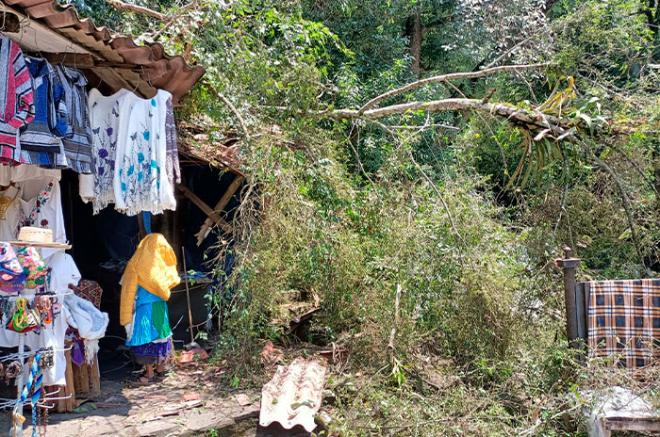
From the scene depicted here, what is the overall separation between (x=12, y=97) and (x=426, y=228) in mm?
3860

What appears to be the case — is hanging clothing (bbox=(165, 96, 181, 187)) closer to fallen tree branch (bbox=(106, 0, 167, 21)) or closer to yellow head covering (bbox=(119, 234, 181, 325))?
yellow head covering (bbox=(119, 234, 181, 325))

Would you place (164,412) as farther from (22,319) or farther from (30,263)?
(30,263)

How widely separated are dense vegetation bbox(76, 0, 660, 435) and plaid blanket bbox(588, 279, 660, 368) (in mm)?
367

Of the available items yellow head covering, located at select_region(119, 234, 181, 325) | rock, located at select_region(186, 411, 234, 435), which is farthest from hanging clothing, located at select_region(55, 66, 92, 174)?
rock, located at select_region(186, 411, 234, 435)

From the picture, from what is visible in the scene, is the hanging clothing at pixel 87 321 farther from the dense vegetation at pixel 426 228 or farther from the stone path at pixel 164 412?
the dense vegetation at pixel 426 228

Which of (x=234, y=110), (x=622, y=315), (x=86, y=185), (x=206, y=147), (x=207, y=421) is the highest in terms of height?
(x=234, y=110)

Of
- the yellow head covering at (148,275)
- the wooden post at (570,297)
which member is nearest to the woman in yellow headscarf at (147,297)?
the yellow head covering at (148,275)

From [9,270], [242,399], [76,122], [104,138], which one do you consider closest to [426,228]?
[242,399]

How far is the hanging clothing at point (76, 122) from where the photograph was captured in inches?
181

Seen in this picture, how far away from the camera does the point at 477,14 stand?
1067 centimetres

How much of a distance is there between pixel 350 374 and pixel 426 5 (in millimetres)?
7841

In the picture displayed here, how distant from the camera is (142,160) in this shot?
5023 millimetres

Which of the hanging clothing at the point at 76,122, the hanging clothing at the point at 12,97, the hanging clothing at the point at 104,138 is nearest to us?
the hanging clothing at the point at 12,97

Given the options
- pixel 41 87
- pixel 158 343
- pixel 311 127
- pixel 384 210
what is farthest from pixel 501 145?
pixel 41 87
